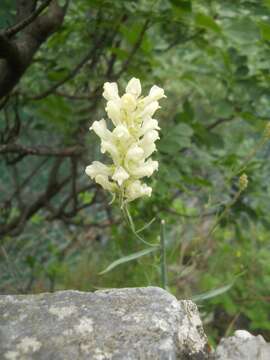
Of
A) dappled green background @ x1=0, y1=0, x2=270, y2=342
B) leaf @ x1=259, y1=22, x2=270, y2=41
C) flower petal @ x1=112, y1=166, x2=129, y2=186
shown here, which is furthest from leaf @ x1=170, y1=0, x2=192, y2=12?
flower petal @ x1=112, y1=166, x2=129, y2=186

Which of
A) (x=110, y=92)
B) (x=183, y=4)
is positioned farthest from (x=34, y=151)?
(x=110, y=92)

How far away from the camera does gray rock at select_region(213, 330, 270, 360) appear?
5.53 ft

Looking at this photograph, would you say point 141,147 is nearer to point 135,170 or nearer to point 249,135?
point 135,170

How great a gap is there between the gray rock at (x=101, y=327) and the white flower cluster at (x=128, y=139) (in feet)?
0.99

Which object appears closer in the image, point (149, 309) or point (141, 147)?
point (149, 309)

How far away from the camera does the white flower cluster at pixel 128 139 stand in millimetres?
1760

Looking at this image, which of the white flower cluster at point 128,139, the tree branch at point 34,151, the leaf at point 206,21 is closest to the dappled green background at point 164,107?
the leaf at point 206,21

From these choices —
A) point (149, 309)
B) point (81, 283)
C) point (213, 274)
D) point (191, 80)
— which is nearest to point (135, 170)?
point (149, 309)

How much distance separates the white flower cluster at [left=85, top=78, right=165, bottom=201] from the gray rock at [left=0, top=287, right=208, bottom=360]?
30 centimetres

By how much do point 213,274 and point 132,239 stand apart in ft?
4.85

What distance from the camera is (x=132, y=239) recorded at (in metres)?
3.30

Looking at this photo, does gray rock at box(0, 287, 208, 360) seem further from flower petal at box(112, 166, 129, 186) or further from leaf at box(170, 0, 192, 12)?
leaf at box(170, 0, 192, 12)

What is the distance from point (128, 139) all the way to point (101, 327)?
49cm

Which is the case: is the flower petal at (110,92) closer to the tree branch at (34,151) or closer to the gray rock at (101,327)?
the gray rock at (101,327)
